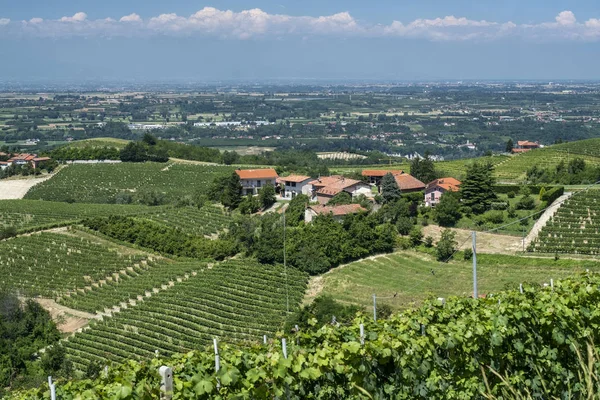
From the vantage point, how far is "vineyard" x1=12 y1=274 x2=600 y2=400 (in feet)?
22.4

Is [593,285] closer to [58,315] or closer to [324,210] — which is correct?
[58,315]

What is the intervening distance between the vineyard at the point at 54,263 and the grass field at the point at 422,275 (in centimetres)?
1100

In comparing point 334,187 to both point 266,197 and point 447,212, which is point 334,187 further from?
point 447,212

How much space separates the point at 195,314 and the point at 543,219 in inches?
728

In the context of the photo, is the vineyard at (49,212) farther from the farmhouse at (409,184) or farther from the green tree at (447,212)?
the green tree at (447,212)

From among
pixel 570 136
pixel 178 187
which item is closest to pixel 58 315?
pixel 178 187

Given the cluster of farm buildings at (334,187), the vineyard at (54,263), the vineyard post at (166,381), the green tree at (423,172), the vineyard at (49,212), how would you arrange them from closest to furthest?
the vineyard post at (166,381)
the vineyard at (54,263)
the cluster of farm buildings at (334,187)
the vineyard at (49,212)
the green tree at (423,172)

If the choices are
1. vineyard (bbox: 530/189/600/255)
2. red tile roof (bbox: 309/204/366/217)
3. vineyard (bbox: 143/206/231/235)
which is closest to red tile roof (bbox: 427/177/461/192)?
red tile roof (bbox: 309/204/366/217)

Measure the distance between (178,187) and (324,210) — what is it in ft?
77.3

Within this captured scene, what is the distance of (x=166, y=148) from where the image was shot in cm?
7350

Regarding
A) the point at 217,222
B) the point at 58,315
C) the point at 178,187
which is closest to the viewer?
the point at 58,315

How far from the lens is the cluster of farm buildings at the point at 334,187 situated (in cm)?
3994

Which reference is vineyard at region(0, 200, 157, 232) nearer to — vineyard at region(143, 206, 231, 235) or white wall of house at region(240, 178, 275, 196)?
vineyard at region(143, 206, 231, 235)

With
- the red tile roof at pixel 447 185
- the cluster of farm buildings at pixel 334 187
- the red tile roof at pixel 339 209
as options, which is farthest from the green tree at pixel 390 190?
the red tile roof at pixel 447 185
